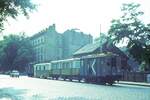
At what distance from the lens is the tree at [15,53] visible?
10412 cm

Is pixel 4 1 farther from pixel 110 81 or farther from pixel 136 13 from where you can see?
pixel 136 13

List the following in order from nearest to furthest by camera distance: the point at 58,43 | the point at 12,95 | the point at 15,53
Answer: the point at 12,95
the point at 58,43
the point at 15,53

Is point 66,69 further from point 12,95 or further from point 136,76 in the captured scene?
point 12,95

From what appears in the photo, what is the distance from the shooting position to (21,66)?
348 feet

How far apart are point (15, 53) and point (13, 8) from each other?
A: 8443 cm

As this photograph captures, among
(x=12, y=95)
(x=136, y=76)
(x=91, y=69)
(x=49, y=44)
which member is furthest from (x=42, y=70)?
(x=12, y=95)

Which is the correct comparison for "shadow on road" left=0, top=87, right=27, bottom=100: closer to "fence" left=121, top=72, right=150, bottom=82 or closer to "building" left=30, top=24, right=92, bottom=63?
"fence" left=121, top=72, right=150, bottom=82

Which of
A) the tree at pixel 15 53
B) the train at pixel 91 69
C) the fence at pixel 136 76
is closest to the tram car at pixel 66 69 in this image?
the train at pixel 91 69

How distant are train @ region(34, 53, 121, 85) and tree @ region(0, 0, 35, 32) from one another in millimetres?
13962

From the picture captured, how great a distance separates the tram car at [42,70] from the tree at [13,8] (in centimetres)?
3161

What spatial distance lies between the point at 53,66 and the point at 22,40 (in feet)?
186

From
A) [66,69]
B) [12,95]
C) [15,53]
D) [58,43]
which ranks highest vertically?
[58,43]

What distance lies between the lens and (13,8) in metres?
26.6

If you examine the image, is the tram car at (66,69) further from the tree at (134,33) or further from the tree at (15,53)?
the tree at (15,53)
